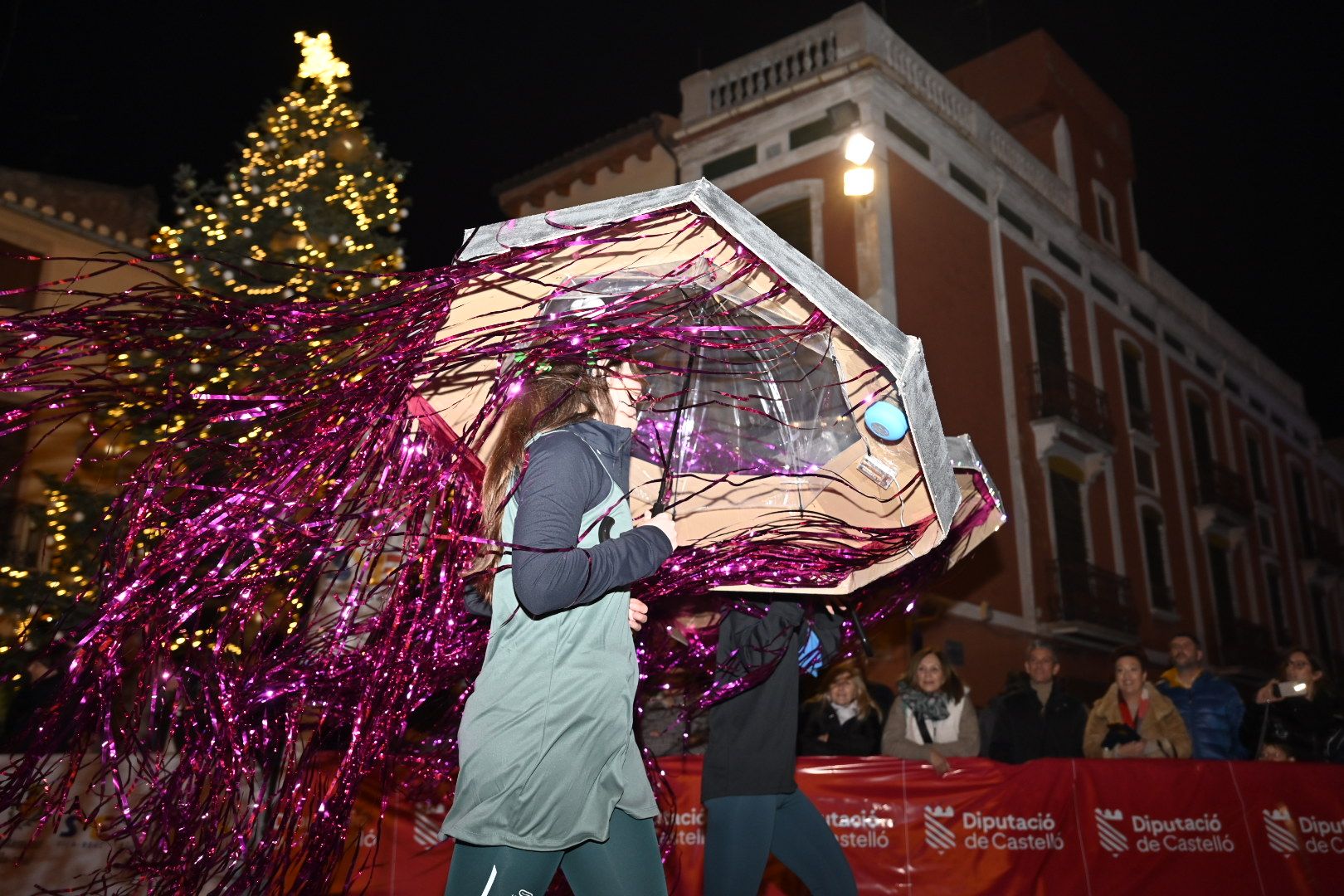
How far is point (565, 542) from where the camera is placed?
2.12 meters

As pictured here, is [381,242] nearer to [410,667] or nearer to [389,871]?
[389,871]

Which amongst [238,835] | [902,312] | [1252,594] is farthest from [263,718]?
[1252,594]

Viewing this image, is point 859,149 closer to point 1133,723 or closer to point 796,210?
point 796,210

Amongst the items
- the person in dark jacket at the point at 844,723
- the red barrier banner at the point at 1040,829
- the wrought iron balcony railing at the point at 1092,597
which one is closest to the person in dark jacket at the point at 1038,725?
the red barrier banner at the point at 1040,829

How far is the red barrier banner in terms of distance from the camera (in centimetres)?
533

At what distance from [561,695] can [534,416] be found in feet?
2.24

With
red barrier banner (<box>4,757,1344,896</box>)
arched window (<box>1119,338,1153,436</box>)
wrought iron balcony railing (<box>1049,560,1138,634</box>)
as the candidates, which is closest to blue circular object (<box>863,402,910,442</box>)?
red barrier banner (<box>4,757,1344,896</box>)

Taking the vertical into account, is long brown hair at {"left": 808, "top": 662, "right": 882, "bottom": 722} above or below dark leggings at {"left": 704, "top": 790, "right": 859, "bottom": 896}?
above

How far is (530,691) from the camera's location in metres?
2.14

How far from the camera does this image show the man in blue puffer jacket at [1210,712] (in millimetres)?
6688

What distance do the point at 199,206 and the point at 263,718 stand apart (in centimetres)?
807

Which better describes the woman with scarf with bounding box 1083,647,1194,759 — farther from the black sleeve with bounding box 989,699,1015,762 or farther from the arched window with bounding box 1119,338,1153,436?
the arched window with bounding box 1119,338,1153,436

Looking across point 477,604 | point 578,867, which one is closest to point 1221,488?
point 477,604

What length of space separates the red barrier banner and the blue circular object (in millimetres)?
2861
